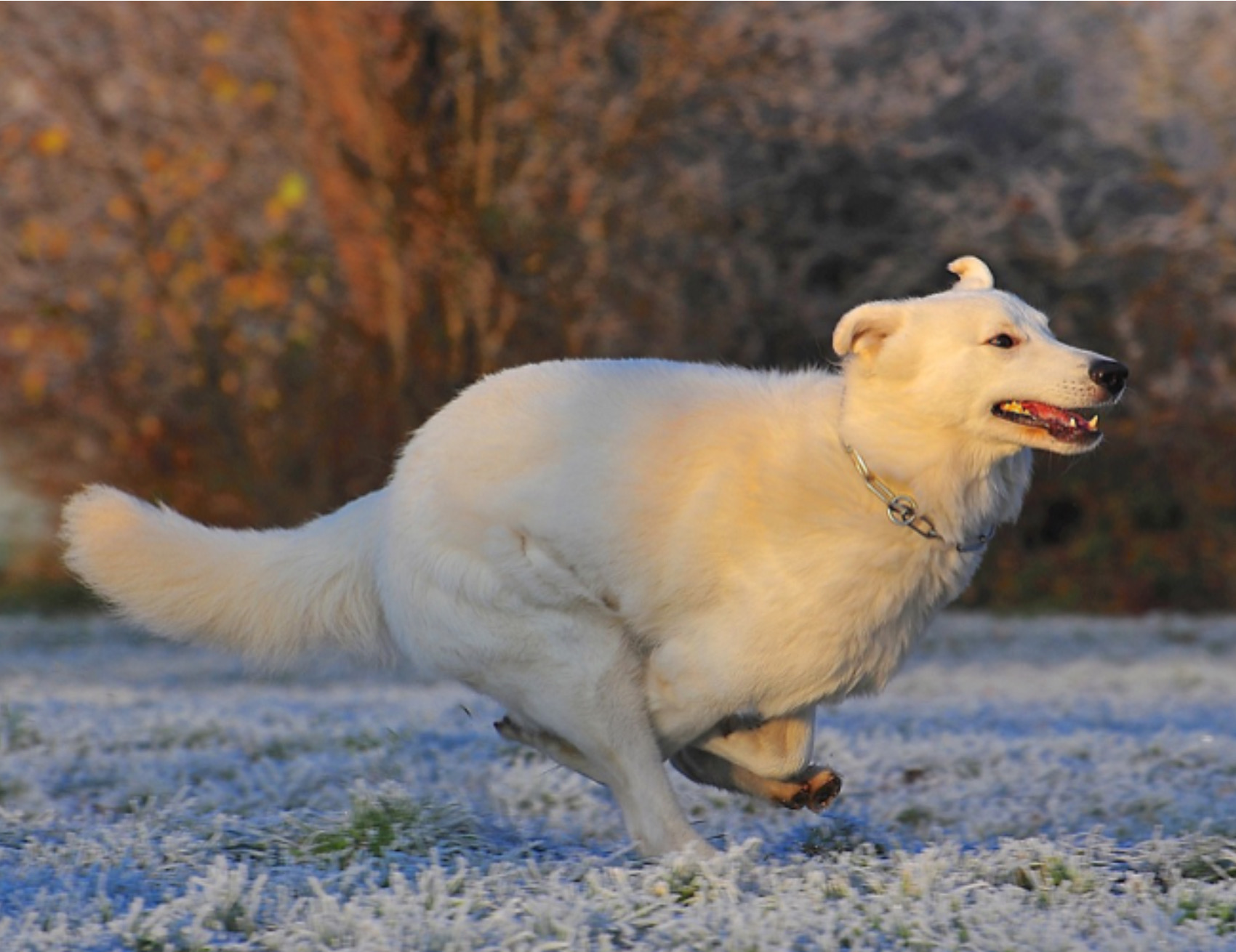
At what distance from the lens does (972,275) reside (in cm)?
523

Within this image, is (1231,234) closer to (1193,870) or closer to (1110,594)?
(1110,594)

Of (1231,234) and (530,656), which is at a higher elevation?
(1231,234)

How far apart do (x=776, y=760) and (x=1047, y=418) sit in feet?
4.20

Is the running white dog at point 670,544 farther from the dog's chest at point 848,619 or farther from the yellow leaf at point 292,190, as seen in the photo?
the yellow leaf at point 292,190

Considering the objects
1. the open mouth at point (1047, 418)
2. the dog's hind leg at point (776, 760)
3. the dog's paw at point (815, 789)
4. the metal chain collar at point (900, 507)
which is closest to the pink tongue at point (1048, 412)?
the open mouth at point (1047, 418)

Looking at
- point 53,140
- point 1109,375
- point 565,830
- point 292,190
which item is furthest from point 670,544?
point 53,140

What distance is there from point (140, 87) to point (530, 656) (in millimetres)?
13800

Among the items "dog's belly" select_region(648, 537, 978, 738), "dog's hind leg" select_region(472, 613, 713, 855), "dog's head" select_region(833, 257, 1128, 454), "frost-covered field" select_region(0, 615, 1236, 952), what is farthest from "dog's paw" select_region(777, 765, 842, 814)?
"dog's head" select_region(833, 257, 1128, 454)

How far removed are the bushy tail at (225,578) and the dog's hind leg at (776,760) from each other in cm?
111

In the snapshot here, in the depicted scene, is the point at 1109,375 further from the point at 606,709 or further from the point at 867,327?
the point at 606,709

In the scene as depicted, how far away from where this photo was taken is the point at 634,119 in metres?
16.0

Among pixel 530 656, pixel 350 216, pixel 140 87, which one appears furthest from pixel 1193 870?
pixel 140 87

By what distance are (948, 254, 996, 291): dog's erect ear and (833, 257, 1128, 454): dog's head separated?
406 millimetres

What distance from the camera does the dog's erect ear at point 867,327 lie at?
4.59 m
